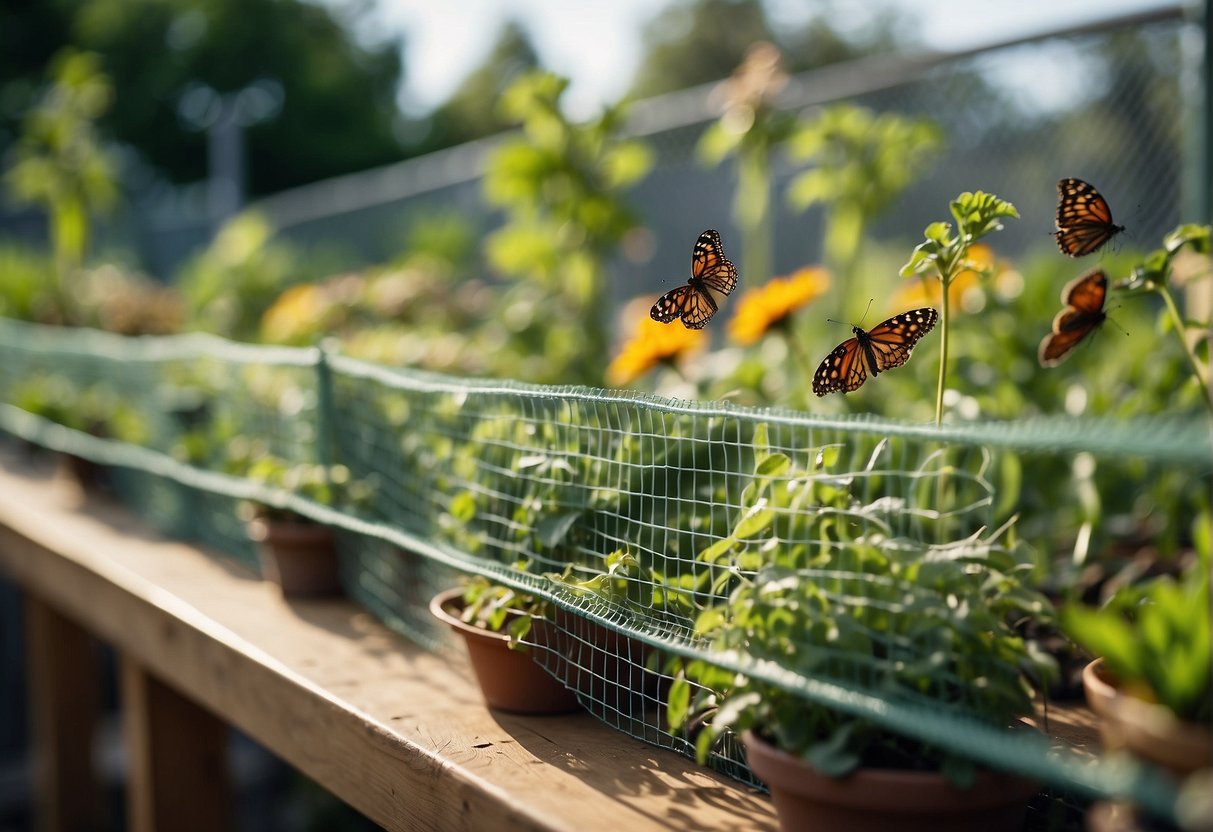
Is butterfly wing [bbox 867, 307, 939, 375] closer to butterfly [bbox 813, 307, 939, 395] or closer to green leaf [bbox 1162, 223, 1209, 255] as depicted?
butterfly [bbox 813, 307, 939, 395]

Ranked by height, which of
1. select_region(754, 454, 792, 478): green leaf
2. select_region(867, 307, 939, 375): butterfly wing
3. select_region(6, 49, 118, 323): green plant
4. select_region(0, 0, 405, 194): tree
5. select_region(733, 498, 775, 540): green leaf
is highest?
select_region(0, 0, 405, 194): tree

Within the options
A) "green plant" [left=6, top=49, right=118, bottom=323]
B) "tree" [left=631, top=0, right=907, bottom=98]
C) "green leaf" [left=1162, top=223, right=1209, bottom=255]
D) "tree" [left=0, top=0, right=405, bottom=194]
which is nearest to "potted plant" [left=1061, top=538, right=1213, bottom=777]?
"green leaf" [left=1162, top=223, right=1209, bottom=255]

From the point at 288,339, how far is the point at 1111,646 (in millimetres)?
2642

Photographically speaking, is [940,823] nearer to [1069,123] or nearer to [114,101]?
[1069,123]

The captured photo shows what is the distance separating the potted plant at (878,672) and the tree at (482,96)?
29428mm

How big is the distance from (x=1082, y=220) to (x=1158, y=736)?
527 millimetres

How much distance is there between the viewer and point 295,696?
1428mm

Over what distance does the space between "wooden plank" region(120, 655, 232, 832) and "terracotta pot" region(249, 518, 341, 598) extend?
505mm

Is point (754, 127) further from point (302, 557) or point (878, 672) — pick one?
point (878, 672)

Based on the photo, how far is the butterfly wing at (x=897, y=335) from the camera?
1.00 m

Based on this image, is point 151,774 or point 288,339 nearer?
point 151,774

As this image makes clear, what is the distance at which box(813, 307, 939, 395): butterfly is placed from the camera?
1006mm

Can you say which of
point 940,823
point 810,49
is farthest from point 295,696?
point 810,49

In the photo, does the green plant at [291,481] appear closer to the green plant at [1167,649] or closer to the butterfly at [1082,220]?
the butterfly at [1082,220]
